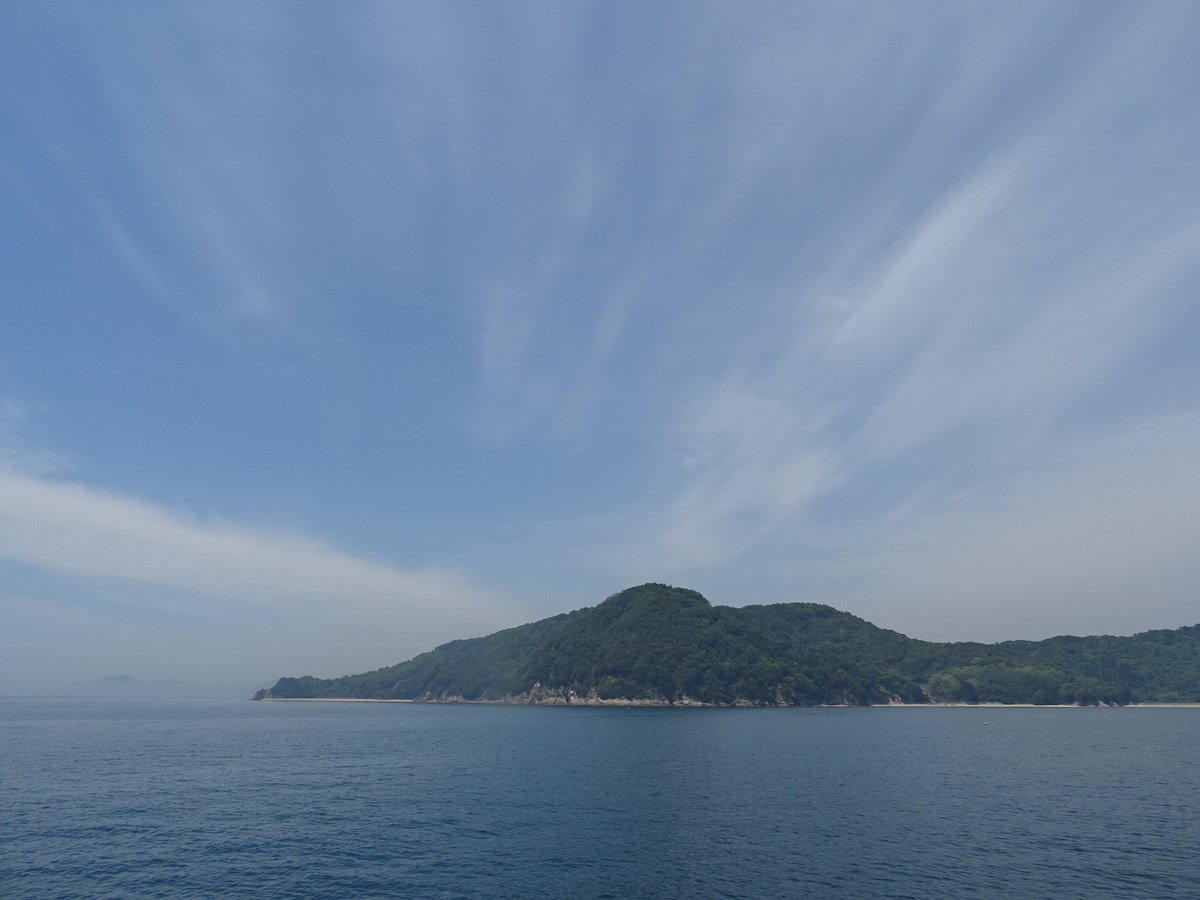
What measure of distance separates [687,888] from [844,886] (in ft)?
39.0

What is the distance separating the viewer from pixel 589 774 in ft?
327

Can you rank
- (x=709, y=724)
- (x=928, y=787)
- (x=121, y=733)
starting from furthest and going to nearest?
(x=709, y=724) → (x=121, y=733) → (x=928, y=787)

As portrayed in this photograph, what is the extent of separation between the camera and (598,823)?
223 ft

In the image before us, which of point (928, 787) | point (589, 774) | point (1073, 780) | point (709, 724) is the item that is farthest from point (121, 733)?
point (1073, 780)

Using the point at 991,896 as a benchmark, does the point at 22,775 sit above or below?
above

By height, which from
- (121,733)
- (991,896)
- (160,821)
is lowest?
(991,896)

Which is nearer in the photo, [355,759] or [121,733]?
[355,759]

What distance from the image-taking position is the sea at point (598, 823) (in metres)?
48.5

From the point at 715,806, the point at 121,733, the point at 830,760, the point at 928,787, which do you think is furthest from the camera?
the point at 121,733

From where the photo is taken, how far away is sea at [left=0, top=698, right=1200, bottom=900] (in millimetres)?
48469

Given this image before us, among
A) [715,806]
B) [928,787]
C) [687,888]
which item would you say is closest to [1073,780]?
[928,787]

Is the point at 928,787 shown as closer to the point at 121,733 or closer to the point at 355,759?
the point at 355,759

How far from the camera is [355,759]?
119 m

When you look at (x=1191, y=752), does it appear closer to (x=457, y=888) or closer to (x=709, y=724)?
(x=709, y=724)
